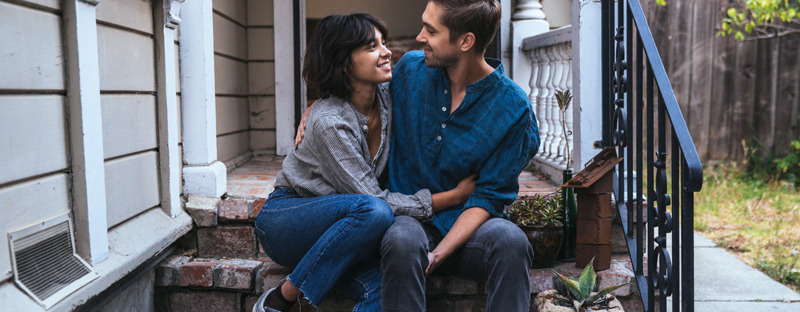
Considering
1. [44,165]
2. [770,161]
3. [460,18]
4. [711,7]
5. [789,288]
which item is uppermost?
[711,7]

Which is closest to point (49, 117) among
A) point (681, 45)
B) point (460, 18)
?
point (460, 18)

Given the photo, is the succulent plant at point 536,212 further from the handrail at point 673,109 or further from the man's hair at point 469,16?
the man's hair at point 469,16

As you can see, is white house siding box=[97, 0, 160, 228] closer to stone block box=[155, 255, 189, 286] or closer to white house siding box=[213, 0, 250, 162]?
stone block box=[155, 255, 189, 286]

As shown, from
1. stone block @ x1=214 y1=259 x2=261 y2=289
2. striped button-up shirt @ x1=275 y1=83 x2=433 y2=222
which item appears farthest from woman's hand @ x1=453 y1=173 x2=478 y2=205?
stone block @ x1=214 y1=259 x2=261 y2=289

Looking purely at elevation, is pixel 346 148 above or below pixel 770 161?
above

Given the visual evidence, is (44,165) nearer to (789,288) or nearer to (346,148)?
(346,148)

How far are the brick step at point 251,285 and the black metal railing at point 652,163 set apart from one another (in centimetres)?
14

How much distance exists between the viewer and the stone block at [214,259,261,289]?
2223 millimetres

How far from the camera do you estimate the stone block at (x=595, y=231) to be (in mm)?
2180

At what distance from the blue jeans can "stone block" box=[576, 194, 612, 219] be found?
0.79 meters

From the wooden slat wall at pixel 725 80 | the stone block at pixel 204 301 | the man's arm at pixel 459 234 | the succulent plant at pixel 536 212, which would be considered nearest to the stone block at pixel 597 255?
the succulent plant at pixel 536 212

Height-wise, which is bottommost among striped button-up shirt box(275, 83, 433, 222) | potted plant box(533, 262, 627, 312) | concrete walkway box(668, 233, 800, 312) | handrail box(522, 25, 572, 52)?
concrete walkway box(668, 233, 800, 312)

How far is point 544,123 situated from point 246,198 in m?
1.76

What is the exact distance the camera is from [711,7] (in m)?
5.05
